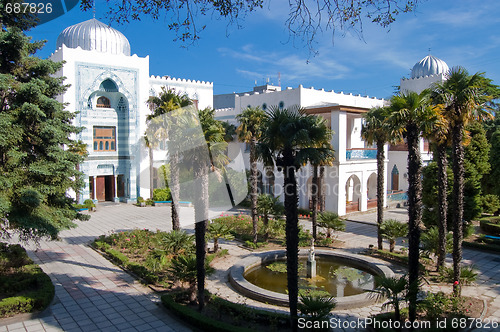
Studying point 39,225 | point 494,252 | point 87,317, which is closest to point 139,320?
point 87,317

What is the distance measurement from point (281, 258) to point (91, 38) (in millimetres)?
23199

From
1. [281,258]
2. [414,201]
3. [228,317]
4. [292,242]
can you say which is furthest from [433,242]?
[228,317]

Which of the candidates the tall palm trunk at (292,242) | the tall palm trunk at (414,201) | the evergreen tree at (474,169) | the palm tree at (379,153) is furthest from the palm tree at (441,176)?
the tall palm trunk at (292,242)

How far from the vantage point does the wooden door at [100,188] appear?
29.3 meters

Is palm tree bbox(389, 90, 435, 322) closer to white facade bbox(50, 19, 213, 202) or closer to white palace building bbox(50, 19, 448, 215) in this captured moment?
white palace building bbox(50, 19, 448, 215)

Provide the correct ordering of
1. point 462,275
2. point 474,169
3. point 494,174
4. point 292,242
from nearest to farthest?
point 292,242 < point 462,275 < point 474,169 < point 494,174

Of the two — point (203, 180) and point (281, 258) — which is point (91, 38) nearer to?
point (203, 180)

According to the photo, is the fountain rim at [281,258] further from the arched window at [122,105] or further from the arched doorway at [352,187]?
the arched window at [122,105]

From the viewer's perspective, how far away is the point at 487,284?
500 inches

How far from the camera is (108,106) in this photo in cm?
2925

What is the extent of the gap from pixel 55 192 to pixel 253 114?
1027 cm

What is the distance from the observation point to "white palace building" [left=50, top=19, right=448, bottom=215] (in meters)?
25.6

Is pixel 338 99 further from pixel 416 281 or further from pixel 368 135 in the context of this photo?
pixel 416 281

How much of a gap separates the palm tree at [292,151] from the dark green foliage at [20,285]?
6989 mm
